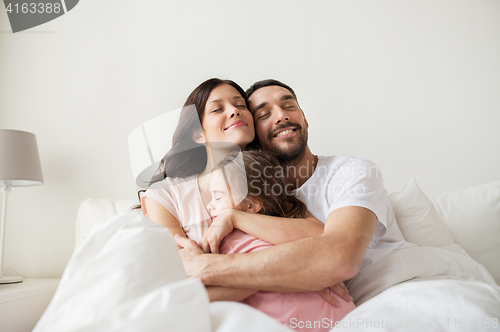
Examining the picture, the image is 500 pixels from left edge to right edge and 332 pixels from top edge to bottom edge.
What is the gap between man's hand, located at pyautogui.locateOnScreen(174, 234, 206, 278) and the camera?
809 millimetres

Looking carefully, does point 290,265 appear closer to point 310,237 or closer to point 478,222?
point 310,237

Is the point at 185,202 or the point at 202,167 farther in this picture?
the point at 202,167

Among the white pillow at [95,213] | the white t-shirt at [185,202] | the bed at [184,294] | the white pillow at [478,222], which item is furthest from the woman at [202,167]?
the white pillow at [478,222]

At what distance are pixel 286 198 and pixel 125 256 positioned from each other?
77 cm

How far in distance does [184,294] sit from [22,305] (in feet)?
5.00

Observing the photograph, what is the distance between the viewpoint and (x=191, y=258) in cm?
84

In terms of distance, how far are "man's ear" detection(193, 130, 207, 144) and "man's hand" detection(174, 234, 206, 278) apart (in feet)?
1.66

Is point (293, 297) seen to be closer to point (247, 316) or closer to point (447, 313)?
point (447, 313)

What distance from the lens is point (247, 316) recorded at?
34cm

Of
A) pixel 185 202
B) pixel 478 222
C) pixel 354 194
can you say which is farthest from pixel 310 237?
pixel 478 222

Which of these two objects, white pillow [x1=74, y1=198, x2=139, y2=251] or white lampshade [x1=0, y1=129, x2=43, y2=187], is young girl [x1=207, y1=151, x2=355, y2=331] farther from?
white lampshade [x1=0, y1=129, x2=43, y2=187]

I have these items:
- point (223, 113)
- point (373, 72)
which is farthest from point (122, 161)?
point (373, 72)

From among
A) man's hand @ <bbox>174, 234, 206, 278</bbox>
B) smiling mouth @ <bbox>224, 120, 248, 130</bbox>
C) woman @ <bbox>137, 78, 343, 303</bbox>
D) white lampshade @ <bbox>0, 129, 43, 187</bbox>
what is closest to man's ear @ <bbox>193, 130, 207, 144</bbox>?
woman @ <bbox>137, 78, 343, 303</bbox>

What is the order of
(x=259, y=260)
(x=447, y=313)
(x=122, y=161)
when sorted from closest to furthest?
(x=447, y=313) < (x=259, y=260) < (x=122, y=161)
